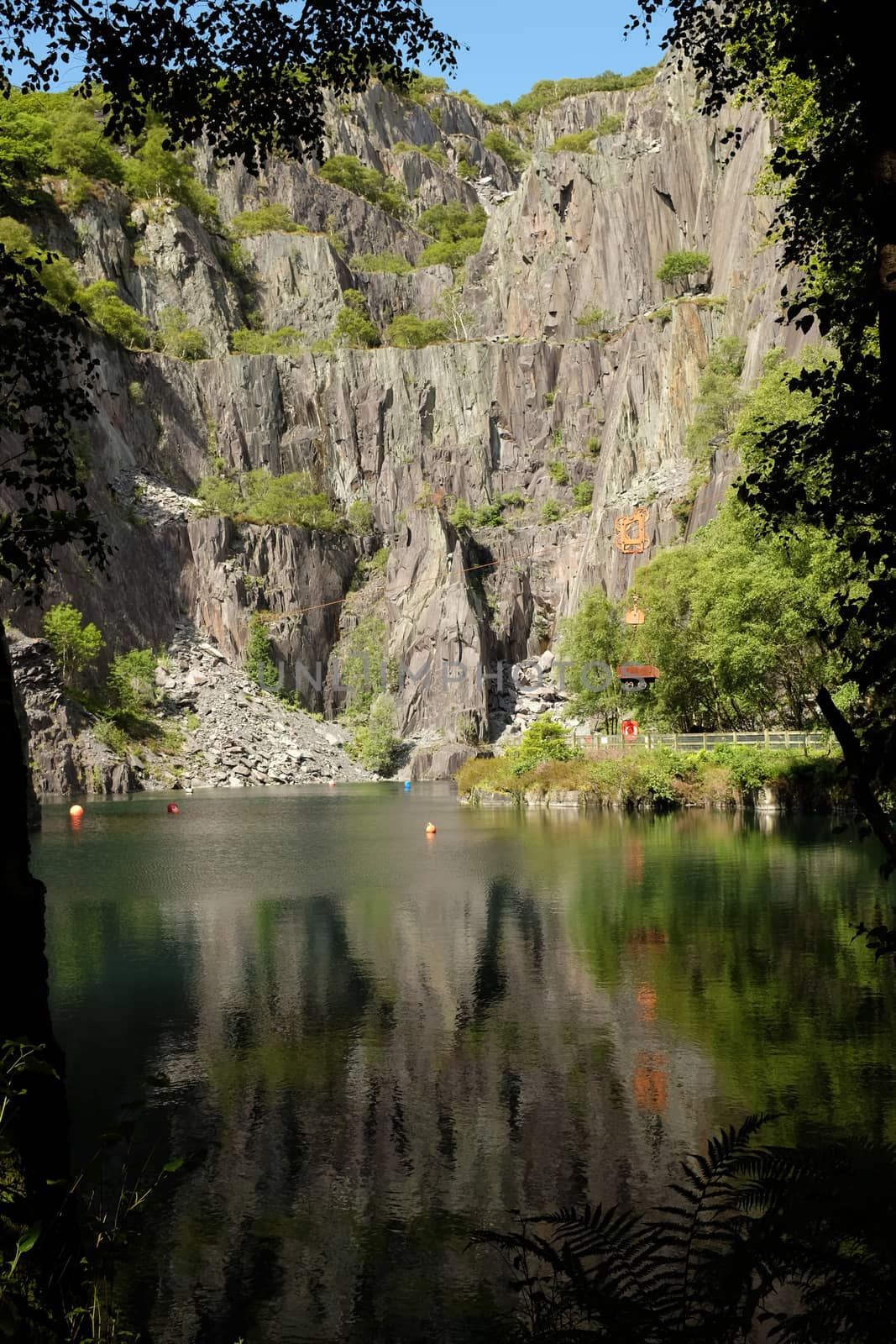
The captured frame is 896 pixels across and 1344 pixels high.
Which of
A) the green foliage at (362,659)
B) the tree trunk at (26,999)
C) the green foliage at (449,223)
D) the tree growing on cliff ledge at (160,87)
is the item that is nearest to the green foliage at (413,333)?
the green foliage at (449,223)

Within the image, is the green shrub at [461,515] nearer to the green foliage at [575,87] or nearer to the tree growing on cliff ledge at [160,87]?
the green foliage at [575,87]

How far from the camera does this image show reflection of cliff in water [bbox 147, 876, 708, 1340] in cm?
725

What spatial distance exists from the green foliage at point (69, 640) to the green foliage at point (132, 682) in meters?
4.19

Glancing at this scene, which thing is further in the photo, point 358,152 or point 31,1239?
point 358,152

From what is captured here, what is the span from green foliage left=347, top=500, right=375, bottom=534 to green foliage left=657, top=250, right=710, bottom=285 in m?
38.8

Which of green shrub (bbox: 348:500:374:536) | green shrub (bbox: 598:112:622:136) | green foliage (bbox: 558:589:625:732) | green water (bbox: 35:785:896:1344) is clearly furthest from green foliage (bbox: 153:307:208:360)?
green water (bbox: 35:785:896:1344)

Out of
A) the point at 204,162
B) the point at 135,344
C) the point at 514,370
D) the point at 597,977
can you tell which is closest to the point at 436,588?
the point at 514,370

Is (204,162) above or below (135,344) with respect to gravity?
above

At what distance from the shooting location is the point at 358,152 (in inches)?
6206

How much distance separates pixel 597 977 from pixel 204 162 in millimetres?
145869

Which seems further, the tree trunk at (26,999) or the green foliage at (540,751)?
the green foliage at (540,751)

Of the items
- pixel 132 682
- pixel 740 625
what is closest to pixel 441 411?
pixel 132 682

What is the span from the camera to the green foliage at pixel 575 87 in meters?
165

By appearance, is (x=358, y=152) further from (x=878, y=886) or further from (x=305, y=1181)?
(x=305, y=1181)
